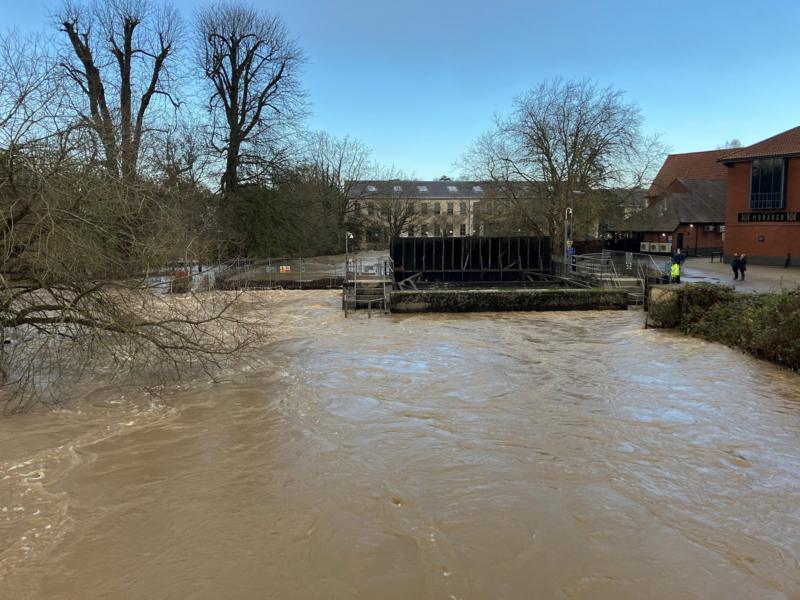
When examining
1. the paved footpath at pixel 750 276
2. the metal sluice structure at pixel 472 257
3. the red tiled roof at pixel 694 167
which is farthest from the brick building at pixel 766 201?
the red tiled roof at pixel 694 167

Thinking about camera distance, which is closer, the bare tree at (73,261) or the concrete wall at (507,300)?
the bare tree at (73,261)

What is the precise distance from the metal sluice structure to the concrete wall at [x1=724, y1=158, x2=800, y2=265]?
11.9 metres

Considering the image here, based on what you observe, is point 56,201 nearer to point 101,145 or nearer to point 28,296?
point 101,145

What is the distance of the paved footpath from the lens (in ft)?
82.2

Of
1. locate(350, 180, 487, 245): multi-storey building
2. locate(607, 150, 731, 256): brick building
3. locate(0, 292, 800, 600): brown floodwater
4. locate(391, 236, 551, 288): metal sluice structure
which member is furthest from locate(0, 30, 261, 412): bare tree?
locate(350, 180, 487, 245): multi-storey building

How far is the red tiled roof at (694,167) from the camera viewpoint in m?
60.0

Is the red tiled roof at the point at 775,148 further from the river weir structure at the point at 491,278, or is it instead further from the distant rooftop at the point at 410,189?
the distant rooftop at the point at 410,189

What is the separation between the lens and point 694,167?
204ft

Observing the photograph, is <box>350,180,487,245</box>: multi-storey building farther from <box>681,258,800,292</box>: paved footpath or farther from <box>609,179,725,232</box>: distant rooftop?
<box>681,258,800,292</box>: paved footpath

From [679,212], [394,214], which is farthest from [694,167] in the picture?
[394,214]

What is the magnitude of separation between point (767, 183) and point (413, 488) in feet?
116

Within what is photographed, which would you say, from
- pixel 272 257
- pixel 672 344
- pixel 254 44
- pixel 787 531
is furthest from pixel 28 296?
pixel 254 44

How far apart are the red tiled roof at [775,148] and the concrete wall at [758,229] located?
53cm

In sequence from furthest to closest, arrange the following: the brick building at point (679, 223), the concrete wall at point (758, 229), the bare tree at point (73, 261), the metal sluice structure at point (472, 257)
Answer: the brick building at point (679, 223)
the metal sluice structure at point (472, 257)
the concrete wall at point (758, 229)
the bare tree at point (73, 261)
